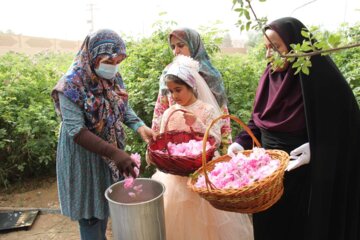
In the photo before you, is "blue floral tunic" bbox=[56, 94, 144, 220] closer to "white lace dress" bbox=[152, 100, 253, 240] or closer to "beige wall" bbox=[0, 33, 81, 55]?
"white lace dress" bbox=[152, 100, 253, 240]

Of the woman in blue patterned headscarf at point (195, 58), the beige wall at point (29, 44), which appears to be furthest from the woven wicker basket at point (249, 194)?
the beige wall at point (29, 44)

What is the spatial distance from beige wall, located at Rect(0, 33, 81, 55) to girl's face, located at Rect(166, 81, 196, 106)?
17244mm

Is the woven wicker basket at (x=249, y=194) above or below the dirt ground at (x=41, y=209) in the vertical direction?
above

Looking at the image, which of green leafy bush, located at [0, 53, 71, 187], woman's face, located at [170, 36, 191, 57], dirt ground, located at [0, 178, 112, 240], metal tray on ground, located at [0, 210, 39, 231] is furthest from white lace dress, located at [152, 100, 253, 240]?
green leafy bush, located at [0, 53, 71, 187]

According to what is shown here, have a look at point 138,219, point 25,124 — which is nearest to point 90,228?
Answer: point 138,219

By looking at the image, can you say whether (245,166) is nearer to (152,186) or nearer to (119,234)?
(152,186)

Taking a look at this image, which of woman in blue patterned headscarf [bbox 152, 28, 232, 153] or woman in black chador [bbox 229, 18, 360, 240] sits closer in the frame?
woman in black chador [bbox 229, 18, 360, 240]

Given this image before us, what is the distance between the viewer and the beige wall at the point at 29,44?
65.1 ft

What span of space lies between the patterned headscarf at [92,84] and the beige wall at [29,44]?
1741cm

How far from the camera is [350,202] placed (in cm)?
179

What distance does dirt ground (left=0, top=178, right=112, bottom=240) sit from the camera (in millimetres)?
2943

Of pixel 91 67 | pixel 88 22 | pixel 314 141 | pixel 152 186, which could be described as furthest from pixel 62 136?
pixel 88 22

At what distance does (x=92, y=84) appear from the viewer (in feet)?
6.06

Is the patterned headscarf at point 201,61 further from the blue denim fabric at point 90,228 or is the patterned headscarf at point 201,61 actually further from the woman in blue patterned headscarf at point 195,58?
the blue denim fabric at point 90,228
